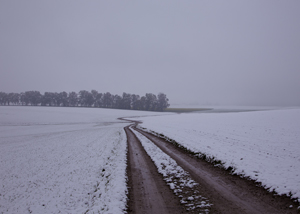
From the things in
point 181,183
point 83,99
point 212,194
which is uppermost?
point 83,99

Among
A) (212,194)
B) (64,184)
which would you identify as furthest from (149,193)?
(64,184)

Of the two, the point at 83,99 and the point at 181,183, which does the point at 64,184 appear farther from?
the point at 83,99

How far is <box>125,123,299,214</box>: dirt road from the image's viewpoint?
4711 millimetres

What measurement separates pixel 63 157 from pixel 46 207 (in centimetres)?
666

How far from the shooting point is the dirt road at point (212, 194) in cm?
471

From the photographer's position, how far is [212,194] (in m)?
5.61

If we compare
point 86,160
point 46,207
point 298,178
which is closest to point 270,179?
point 298,178

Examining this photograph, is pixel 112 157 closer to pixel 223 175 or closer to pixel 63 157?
pixel 63 157

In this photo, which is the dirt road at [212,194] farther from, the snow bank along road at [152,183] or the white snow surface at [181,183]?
the white snow surface at [181,183]

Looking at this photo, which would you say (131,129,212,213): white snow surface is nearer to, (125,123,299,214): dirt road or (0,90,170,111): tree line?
(125,123,299,214): dirt road

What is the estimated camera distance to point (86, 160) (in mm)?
10453

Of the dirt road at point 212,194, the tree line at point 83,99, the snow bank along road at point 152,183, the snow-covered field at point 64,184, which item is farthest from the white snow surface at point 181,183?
the tree line at point 83,99

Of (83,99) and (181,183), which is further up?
(83,99)

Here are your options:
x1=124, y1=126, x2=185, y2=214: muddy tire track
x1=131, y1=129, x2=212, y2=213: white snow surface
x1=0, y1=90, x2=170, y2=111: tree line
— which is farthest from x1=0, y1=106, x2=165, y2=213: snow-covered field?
x1=0, y1=90, x2=170, y2=111: tree line
